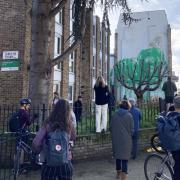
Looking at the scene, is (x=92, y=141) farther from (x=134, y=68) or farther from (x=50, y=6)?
(x=134, y=68)

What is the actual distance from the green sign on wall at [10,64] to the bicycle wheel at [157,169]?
9.72 meters

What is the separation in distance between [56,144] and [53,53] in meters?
15.8

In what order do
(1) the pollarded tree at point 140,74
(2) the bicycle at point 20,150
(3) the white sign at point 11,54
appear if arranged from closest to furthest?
(2) the bicycle at point 20,150, (3) the white sign at point 11,54, (1) the pollarded tree at point 140,74

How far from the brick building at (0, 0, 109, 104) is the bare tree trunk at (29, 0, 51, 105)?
4.49 ft

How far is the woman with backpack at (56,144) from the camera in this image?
478 cm

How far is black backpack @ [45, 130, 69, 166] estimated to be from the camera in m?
4.77

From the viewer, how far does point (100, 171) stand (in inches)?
339

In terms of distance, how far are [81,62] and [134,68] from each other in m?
11.5

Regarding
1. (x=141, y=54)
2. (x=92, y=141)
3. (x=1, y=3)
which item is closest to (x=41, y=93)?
(x=92, y=141)

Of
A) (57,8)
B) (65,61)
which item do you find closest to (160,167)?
(57,8)

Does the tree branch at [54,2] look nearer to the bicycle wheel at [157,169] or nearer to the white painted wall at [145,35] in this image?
the bicycle wheel at [157,169]

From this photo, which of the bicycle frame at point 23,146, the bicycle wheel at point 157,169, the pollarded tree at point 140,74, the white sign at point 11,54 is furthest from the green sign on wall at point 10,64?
the pollarded tree at point 140,74

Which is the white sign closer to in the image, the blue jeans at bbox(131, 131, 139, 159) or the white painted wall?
the blue jeans at bbox(131, 131, 139, 159)

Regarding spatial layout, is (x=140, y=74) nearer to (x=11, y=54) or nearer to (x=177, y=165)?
(x=11, y=54)
